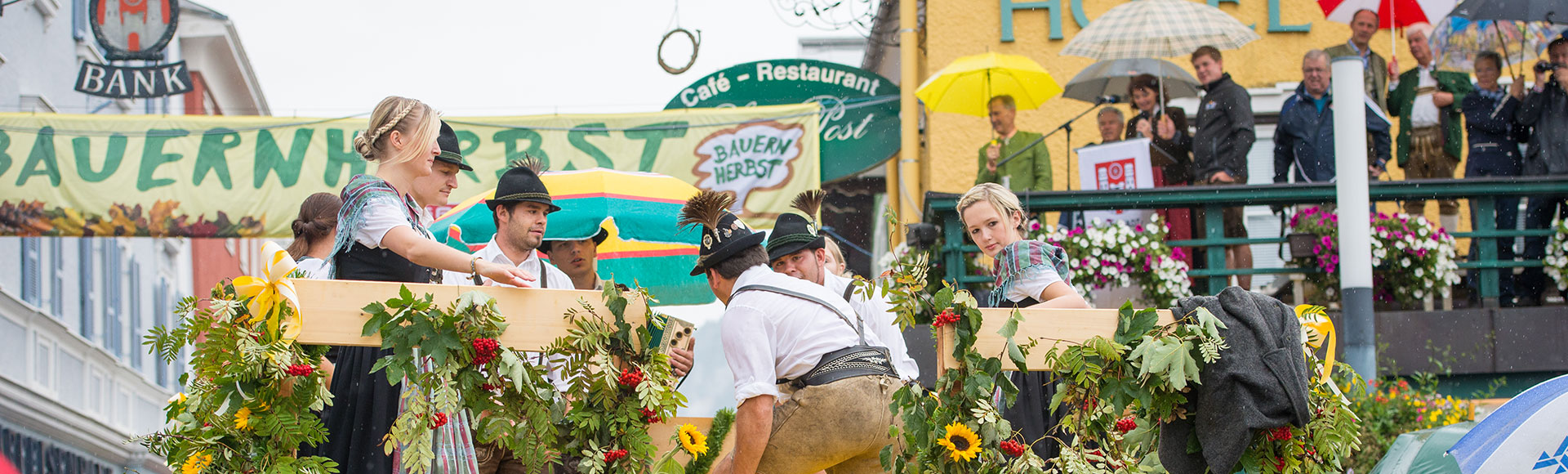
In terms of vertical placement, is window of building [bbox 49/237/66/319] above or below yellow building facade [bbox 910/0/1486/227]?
below

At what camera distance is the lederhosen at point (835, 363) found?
425cm

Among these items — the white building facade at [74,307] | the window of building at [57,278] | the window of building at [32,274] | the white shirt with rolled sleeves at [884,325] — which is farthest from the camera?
the window of building at [57,278]

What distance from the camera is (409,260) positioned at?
407cm

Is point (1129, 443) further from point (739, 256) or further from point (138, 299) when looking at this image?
point (138, 299)

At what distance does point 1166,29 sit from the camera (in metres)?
9.74

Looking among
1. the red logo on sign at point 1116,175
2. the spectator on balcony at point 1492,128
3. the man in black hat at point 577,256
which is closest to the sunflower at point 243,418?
the man in black hat at point 577,256

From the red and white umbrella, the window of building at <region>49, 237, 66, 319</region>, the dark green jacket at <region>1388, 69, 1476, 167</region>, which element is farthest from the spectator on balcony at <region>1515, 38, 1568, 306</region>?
the window of building at <region>49, 237, 66, 319</region>

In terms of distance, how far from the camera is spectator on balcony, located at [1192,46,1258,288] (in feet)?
30.2

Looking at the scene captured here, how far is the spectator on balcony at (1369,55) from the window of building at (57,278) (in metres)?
12.7

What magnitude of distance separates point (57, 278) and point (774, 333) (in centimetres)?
1315

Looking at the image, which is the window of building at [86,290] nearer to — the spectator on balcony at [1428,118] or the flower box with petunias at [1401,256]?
the flower box with petunias at [1401,256]

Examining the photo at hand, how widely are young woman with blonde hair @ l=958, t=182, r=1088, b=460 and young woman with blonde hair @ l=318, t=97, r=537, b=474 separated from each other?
1952 millimetres

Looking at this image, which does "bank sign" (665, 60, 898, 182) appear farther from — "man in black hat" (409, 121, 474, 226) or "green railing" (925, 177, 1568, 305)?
"man in black hat" (409, 121, 474, 226)

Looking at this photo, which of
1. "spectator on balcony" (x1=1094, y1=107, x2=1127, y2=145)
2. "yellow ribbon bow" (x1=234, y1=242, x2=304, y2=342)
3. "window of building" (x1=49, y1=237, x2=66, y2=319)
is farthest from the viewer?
"window of building" (x1=49, y1=237, x2=66, y2=319)
